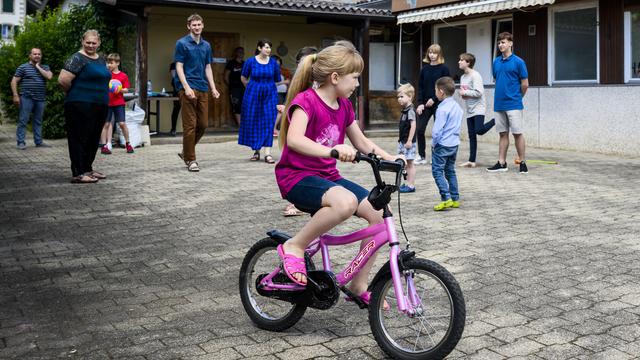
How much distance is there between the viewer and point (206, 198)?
8.77m

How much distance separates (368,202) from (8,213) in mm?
5241

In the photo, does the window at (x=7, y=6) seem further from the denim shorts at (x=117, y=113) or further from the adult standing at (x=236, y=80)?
the denim shorts at (x=117, y=113)

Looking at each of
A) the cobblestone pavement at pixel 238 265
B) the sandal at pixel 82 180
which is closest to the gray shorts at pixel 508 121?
the cobblestone pavement at pixel 238 265

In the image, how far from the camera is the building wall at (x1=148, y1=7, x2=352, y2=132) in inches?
720

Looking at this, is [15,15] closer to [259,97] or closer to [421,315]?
[259,97]

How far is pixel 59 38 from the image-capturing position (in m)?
17.5

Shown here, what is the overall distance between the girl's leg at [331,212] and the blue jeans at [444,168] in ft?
13.3

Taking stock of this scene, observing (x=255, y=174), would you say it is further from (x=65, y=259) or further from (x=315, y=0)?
(x=315, y=0)

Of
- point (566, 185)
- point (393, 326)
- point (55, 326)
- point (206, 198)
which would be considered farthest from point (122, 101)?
point (393, 326)

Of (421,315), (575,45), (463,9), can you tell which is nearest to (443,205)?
(421,315)

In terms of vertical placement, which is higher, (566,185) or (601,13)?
(601,13)

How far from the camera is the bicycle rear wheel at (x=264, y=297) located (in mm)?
4164

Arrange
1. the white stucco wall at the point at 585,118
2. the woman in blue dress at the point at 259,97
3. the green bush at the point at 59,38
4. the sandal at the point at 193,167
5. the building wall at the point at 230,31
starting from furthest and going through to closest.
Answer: the building wall at the point at 230,31 < the green bush at the point at 59,38 < the white stucco wall at the point at 585,118 < the woman in blue dress at the point at 259,97 < the sandal at the point at 193,167

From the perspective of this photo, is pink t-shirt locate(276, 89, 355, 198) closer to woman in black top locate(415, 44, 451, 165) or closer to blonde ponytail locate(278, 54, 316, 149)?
blonde ponytail locate(278, 54, 316, 149)
